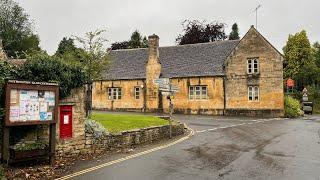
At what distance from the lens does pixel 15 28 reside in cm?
7781

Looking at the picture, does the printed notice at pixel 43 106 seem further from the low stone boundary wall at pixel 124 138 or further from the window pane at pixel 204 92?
the window pane at pixel 204 92

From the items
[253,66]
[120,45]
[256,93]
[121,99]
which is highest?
[120,45]

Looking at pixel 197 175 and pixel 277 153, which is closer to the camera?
pixel 197 175

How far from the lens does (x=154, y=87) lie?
41.3 m

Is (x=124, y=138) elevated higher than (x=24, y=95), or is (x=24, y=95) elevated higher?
(x=24, y=95)

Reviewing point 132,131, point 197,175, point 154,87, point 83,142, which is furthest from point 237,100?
point 197,175

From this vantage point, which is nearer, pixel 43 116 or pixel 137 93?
pixel 43 116

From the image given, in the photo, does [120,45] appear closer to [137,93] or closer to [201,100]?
A: [137,93]

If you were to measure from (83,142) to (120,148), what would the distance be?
1.90m

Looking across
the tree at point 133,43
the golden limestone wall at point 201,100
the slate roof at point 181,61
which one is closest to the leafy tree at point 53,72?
the golden limestone wall at point 201,100

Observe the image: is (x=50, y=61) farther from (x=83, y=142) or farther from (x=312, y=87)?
(x=312, y=87)

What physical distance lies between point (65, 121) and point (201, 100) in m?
26.3

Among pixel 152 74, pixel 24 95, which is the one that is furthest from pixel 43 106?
pixel 152 74

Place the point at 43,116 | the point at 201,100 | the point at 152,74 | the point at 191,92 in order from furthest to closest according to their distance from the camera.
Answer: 1. the point at 152,74
2. the point at 191,92
3. the point at 201,100
4. the point at 43,116
